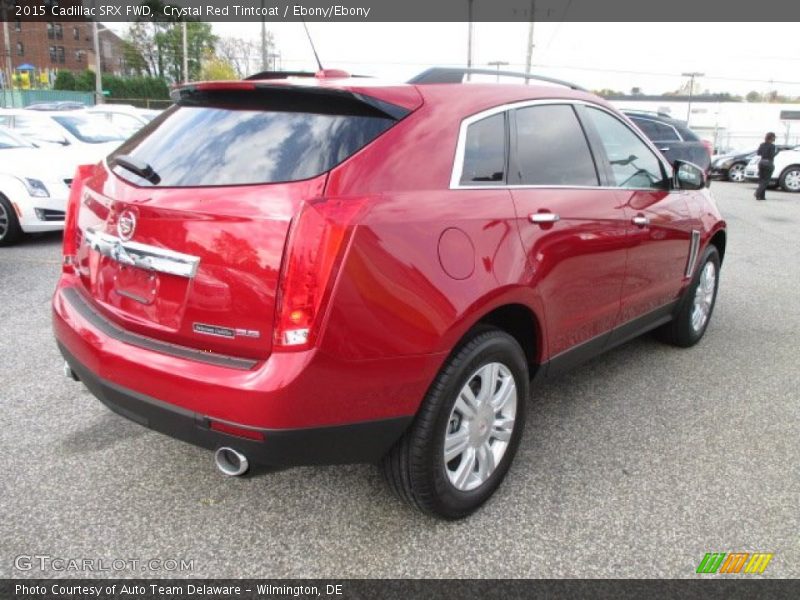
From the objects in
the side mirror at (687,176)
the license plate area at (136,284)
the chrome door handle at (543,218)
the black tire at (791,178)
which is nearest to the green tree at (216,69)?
the black tire at (791,178)

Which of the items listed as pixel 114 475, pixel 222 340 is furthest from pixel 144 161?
pixel 114 475

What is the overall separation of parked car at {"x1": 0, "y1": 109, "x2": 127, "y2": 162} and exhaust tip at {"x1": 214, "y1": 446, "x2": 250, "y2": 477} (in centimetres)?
872

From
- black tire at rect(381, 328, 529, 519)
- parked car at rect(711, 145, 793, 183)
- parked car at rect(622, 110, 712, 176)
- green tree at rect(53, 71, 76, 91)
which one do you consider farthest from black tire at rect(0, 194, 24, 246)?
green tree at rect(53, 71, 76, 91)

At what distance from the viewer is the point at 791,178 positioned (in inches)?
733

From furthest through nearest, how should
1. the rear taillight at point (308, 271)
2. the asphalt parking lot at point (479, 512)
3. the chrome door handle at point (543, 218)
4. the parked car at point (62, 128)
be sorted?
the parked car at point (62, 128) < the chrome door handle at point (543, 218) < the asphalt parking lot at point (479, 512) < the rear taillight at point (308, 271)

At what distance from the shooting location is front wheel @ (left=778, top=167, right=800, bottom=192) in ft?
61.0

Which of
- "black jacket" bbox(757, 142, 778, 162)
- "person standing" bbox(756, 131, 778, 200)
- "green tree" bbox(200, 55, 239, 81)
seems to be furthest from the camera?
"green tree" bbox(200, 55, 239, 81)

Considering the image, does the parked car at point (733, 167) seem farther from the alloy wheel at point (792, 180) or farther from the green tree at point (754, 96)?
the green tree at point (754, 96)

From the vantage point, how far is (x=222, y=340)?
7.05 feet

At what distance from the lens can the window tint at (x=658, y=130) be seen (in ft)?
45.1

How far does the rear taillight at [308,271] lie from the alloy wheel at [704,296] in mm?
3394

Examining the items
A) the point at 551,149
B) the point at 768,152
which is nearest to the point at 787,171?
the point at 768,152

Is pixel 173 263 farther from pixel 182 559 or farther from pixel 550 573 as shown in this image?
pixel 550 573

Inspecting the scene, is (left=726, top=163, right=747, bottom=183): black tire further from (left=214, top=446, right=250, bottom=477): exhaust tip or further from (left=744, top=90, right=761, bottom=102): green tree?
(left=744, top=90, right=761, bottom=102): green tree
